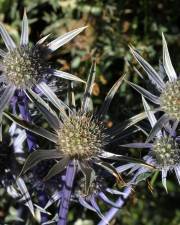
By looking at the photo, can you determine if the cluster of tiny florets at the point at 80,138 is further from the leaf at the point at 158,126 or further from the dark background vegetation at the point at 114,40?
the dark background vegetation at the point at 114,40

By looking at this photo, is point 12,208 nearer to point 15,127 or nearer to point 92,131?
point 15,127

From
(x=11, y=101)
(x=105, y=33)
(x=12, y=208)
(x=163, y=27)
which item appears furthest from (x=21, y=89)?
(x=163, y=27)

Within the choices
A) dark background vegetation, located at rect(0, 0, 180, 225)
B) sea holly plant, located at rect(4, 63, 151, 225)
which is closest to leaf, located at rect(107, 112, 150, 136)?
sea holly plant, located at rect(4, 63, 151, 225)

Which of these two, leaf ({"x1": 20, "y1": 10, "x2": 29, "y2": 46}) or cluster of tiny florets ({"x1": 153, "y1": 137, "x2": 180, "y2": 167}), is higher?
leaf ({"x1": 20, "y1": 10, "x2": 29, "y2": 46})

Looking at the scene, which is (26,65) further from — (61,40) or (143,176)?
(143,176)

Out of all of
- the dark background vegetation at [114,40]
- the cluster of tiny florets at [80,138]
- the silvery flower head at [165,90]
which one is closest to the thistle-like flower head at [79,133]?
the cluster of tiny florets at [80,138]

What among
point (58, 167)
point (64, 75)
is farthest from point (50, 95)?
point (58, 167)

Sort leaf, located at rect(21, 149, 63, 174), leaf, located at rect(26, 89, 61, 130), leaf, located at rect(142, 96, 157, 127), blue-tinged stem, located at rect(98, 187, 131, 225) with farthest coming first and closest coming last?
1. blue-tinged stem, located at rect(98, 187, 131, 225)
2. leaf, located at rect(142, 96, 157, 127)
3. leaf, located at rect(26, 89, 61, 130)
4. leaf, located at rect(21, 149, 63, 174)

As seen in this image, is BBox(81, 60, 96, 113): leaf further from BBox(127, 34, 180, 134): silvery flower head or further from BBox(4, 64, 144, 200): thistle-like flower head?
BBox(127, 34, 180, 134): silvery flower head
